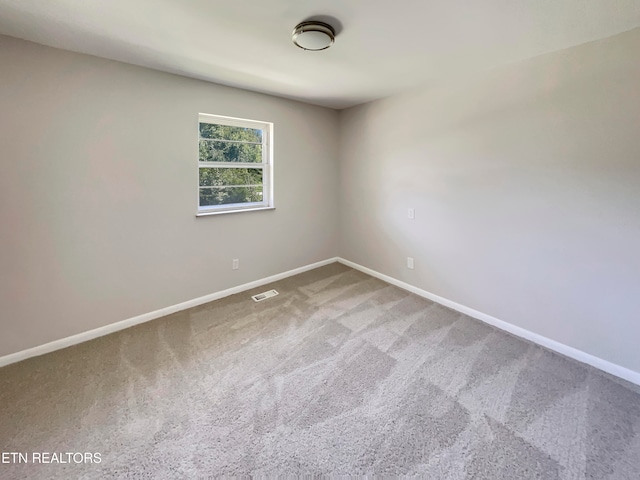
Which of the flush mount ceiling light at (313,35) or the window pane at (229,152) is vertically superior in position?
the flush mount ceiling light at (313,35)

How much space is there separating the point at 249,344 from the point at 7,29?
8.73 feet

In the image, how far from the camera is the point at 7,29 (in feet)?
5.75

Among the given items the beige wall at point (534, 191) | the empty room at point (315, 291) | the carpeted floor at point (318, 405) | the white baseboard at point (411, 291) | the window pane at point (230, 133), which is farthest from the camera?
the window pane at point (230, 133)

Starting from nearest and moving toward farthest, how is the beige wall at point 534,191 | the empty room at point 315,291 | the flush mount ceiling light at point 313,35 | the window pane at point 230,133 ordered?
1. the empty room at point 315,291
2. the flush mount ceiling light at point 313,35
3. the beige wall at point 534,191
4. the window pane at point 230,133

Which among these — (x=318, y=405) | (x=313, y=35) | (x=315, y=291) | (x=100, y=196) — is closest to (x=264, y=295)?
(x=315, y=291)

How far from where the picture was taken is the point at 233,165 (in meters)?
3.13

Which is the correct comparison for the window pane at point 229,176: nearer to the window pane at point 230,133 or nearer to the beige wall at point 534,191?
the window pane at point 230,133

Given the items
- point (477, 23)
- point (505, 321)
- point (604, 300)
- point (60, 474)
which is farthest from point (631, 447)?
point (60, 474)

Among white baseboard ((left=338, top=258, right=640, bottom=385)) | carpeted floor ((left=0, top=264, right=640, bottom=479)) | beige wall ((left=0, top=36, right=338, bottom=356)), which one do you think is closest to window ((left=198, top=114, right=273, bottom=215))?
beige wall ((left=0, top=36, right=338, bottom=356))

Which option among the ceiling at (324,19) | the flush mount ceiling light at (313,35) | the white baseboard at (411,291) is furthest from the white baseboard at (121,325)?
the flush mount ceiling light at (313,35)

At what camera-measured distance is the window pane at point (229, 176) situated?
2.95 meters

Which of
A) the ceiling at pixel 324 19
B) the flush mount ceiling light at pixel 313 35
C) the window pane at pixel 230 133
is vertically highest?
the ceiling at pixel 324 19

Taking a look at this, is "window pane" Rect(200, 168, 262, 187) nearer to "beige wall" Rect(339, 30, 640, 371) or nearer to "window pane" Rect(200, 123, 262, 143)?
"window pane" Rect(200, 123, 262, 143)

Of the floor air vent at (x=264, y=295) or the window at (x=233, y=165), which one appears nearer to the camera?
the window at (x=233, y=165)
